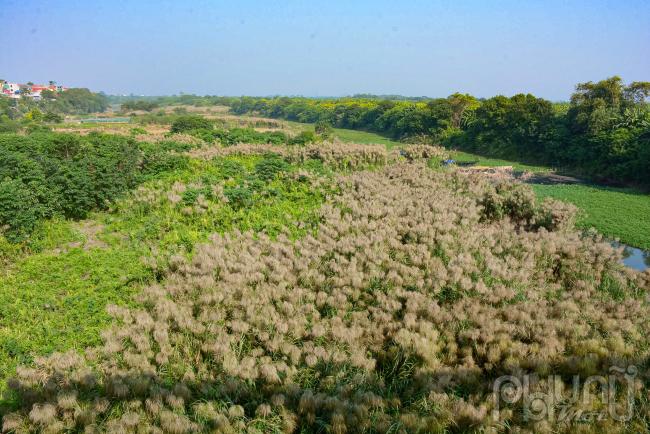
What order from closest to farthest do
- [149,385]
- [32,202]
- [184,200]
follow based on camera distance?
[149,385] → [32,202] → [184,200]

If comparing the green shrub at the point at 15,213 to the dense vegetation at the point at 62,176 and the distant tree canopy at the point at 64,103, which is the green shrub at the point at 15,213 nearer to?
the dense vegetation at the point at 62,176

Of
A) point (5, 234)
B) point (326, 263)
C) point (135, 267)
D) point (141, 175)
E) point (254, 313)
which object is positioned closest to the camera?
point (254, 313)

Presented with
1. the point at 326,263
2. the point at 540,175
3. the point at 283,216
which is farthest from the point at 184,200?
the point at 540,175

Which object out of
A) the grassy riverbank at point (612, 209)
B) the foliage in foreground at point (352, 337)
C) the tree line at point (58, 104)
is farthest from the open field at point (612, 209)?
the tree line at point (58, 104)

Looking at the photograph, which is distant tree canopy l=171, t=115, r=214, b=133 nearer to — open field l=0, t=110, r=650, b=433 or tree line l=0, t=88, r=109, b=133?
open field l=0, t=110, r=650, b=433

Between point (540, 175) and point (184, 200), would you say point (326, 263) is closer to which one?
point (184, 200)

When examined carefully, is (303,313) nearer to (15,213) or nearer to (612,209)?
(15,213)

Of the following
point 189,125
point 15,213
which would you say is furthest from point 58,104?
point 15,213
